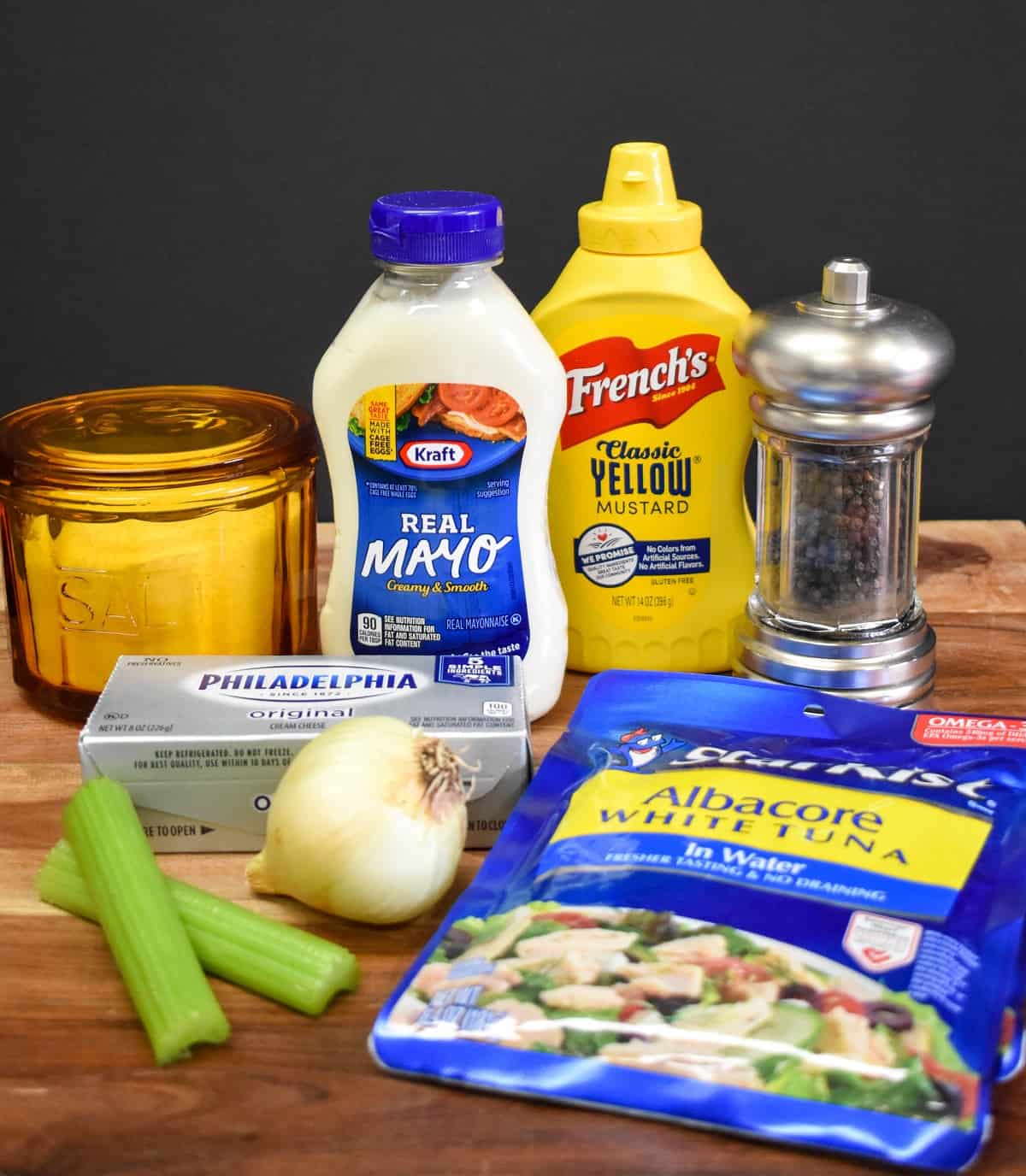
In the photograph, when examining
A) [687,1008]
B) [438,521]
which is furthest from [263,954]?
[438,521]

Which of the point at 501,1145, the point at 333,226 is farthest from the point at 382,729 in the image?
the point at 333,226

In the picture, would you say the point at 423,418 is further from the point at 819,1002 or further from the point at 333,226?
the point at 333,226

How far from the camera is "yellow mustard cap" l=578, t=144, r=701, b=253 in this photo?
1.01 meters

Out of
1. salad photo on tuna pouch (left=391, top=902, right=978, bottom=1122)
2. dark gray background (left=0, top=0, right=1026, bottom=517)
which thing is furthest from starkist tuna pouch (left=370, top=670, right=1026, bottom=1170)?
dark gray background (left=0, top=0, right=1026, bottom=517)

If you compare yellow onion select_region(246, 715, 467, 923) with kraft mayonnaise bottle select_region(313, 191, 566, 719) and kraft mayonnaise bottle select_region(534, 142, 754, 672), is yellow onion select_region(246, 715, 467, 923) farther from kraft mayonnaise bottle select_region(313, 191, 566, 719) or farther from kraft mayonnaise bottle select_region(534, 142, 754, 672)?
kraft mayonnaise bottle select_region(534, 142, 754, 672)

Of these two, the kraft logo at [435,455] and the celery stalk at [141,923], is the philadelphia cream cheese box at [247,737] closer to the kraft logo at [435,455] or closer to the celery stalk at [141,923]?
the celery stalk at [141,923]

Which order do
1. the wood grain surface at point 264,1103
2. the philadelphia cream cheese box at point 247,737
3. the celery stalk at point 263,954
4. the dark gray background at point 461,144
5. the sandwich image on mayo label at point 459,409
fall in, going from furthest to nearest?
the dark gray background at point 461,144
the sandwich image on mayo label at point 459,409
the philadelphia cream cheese box at point 247,737
the celery stalk at point 263,954
the wood grain surface at point 264,1103

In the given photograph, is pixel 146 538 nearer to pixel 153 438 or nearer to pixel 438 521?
pixel 153 438

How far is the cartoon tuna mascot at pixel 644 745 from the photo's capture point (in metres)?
0.89

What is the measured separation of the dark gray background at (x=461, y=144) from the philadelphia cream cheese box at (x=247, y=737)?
0.65 m

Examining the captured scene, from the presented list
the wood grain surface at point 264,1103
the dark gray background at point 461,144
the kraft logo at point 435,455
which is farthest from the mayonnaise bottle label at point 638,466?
the dark gray background at point 461,144

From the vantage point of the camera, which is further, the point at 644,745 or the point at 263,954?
the point at 644,745

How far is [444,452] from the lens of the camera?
0.98m

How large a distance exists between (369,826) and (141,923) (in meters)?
0.12
